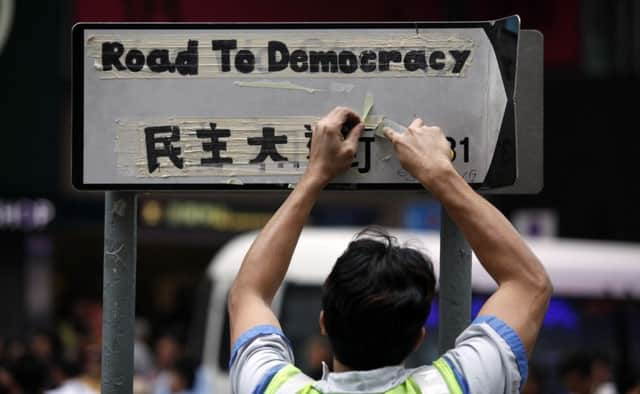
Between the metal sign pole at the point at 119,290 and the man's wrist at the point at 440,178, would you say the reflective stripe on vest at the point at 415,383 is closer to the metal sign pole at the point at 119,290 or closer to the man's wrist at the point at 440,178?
the man's wrist at the point at 440,178

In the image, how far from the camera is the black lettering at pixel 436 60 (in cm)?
271

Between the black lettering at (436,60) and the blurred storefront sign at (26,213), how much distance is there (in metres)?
13.7

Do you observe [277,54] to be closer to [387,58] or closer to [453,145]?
[387,58]

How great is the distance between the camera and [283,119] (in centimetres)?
269

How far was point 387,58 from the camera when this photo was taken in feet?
8.89

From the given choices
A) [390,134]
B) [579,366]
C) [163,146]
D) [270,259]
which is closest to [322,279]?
[579,366]

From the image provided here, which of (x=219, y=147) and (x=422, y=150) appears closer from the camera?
(x=422, y=150)

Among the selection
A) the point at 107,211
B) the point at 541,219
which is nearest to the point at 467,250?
the point at 107,211

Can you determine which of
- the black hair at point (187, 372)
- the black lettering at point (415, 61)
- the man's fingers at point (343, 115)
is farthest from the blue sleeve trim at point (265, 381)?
the black hair at point (187, 372)

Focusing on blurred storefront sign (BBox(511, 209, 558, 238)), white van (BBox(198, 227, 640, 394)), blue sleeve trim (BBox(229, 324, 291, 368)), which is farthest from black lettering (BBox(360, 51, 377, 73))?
blurred storefront sign (BBox(511, 209, 558, 238))

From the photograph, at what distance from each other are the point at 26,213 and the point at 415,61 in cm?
1392

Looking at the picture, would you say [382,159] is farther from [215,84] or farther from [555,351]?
[555,351]

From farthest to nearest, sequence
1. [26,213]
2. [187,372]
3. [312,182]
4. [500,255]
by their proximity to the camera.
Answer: [26,213], [187,372], [312,182], [500,255]

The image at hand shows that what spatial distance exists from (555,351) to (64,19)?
7.31 metres
